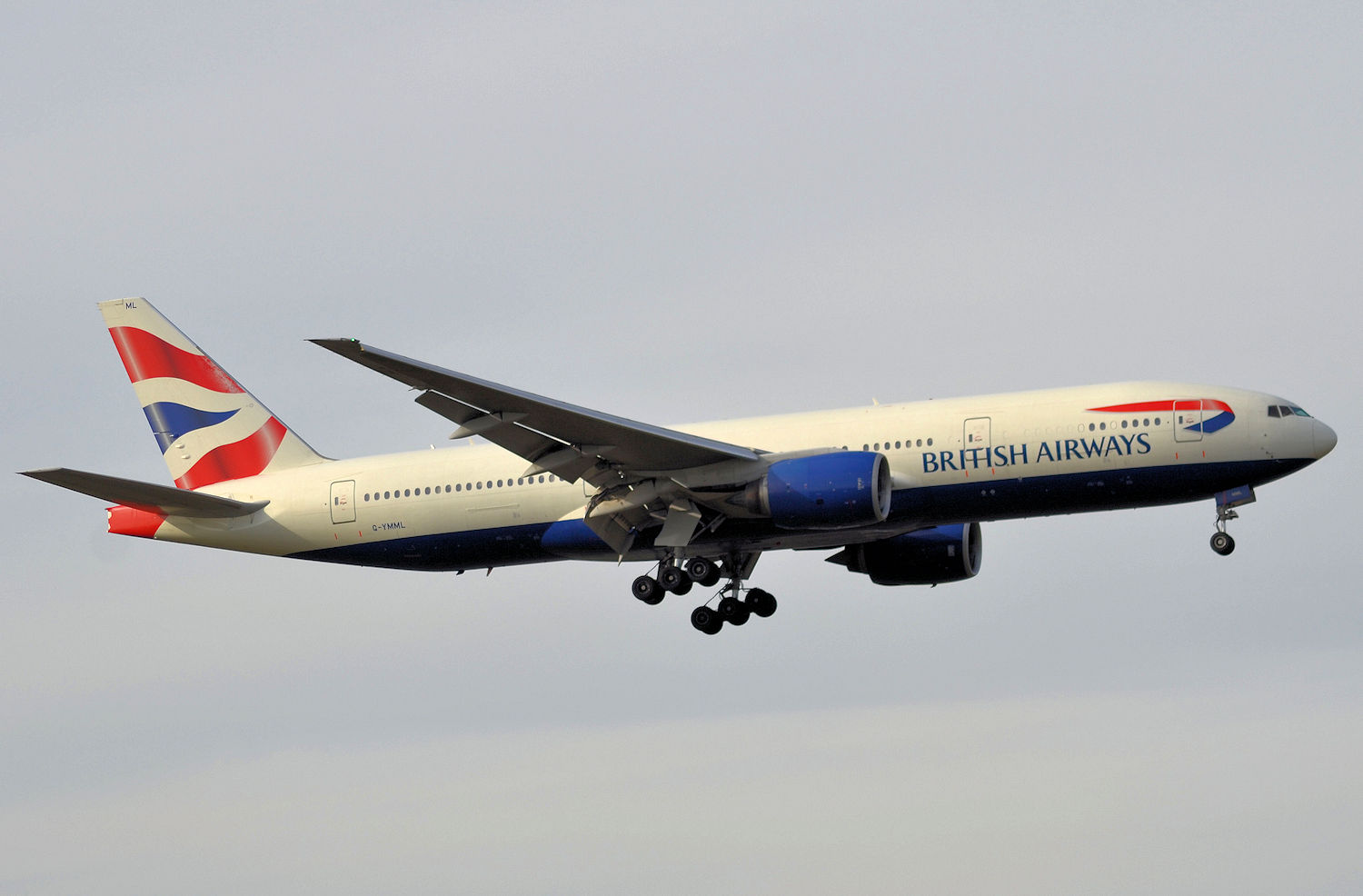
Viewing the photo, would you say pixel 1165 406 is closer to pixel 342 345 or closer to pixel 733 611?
pixel 733 611

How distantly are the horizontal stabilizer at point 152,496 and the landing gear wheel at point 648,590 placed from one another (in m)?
9.76

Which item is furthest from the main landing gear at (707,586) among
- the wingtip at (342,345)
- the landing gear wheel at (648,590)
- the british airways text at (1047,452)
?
the wingtip at (342,345)

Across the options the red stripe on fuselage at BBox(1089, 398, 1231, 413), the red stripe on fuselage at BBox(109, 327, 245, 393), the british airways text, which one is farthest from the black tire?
the red stripe on fuselage at BBox(109, 327, 245, 393)

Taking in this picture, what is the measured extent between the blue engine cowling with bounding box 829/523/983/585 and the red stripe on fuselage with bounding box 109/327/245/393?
17.1m

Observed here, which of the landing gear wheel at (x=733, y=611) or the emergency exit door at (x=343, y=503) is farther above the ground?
the emergency exit door at (x=343, y=503)

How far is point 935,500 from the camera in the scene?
3778cm

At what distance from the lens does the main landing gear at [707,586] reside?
40.4 metres

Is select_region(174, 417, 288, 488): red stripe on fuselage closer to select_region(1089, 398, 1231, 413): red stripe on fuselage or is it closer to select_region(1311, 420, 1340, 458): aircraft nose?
select_region(1089, 398, 1231, 413): red stripe on fuselage

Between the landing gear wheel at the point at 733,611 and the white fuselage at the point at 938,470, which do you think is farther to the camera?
the landing gear wheel at the point at 733,611

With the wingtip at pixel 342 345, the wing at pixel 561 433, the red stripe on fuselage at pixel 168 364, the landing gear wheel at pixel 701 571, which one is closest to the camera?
the wingtip at pixel 342 345

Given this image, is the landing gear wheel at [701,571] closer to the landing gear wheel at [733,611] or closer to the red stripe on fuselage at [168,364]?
the landing gear wheel at [733,611]

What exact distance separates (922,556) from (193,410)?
19305mm

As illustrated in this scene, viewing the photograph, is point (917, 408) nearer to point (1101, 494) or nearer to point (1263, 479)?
point (1101, 494)

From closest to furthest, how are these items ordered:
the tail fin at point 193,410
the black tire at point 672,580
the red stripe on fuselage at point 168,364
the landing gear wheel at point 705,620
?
1. the black tire at point 672,580
2. the landing gear wheel at point 705,620
3. the tail fin at point 193,410
4. the red stripe on fuselage at point 168,364
